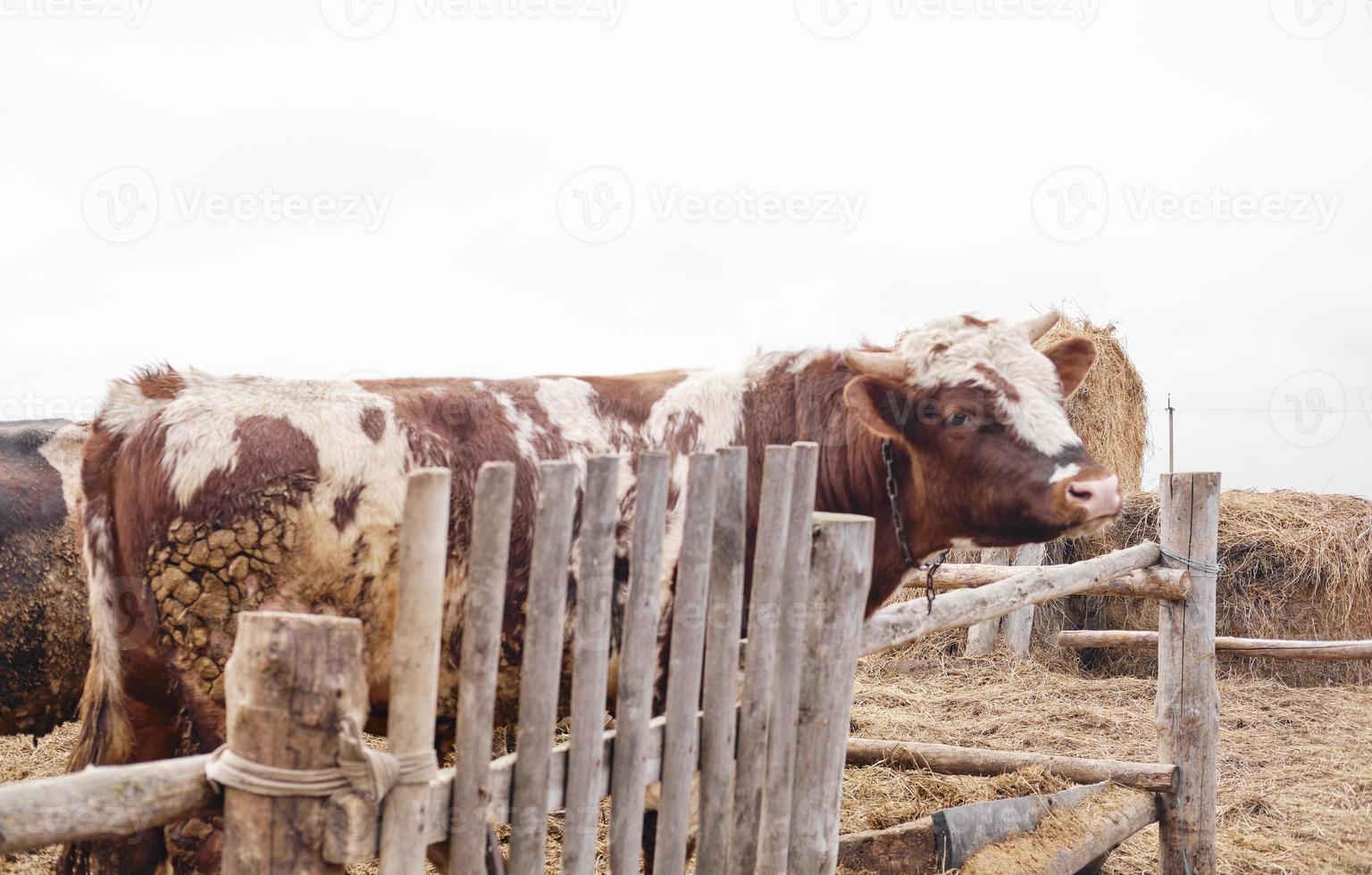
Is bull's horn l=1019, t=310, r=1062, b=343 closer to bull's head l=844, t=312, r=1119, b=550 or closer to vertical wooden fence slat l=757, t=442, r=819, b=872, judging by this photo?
bull's head l=844, t=312, r=1119, b=550

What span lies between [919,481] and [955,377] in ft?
1.37

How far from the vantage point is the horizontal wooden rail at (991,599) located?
344 centimetres

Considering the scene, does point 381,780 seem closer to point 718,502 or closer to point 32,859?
point 718,502

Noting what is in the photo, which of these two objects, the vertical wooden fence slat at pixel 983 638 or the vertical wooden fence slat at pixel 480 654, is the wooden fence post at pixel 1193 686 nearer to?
the vertical wooden fence slat at pixel 480 654

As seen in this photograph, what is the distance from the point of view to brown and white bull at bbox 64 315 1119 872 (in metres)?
3.25

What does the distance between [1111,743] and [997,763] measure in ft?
7.07

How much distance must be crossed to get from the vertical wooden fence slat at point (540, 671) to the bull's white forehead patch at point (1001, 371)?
220cm

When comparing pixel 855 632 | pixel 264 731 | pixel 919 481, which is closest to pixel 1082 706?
pixel 919 481

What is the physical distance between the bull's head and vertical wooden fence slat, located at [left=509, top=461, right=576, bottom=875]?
194 centimetres

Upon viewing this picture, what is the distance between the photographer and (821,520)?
2746mm

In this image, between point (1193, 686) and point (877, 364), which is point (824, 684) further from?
point (1193, 686)

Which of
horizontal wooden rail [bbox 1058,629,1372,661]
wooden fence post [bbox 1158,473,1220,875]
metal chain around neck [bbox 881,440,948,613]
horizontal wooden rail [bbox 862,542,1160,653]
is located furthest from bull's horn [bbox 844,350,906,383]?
horizontal wooden rail [bbox 1058,629,1372,661]

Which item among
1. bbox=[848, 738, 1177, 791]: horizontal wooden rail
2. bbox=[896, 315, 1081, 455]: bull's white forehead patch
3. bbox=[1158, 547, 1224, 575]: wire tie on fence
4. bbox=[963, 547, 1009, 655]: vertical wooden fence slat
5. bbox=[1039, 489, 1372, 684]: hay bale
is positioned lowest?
bbox=[963, 547, 1009, 655]: vertical wooden fence slat

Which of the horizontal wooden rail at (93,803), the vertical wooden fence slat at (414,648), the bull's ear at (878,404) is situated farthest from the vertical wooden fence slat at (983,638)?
the horizontal wooden rail at (93,803)
